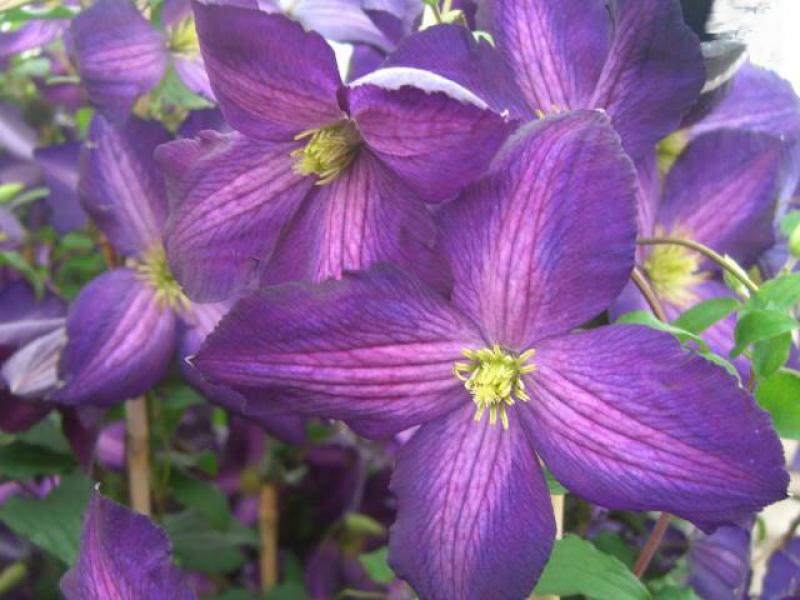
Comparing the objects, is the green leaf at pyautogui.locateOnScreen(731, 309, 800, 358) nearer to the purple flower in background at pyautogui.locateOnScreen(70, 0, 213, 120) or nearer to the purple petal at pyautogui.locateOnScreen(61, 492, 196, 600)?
the purple petal at pyautogui.locateOnScreen(61, 492, 196, 600)

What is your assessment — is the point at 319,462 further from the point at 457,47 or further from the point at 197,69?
the point at 457,47

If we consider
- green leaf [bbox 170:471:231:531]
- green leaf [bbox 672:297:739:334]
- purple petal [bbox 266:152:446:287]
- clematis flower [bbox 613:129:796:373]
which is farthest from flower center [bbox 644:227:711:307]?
green leaf [bbox 170:471:231:531]

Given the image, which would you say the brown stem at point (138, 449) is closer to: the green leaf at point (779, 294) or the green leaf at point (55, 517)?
the green leaf at point (55, 517)

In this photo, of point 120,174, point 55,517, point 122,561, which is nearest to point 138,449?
point 55,517

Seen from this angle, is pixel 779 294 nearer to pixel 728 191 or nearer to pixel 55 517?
pixel 728 191

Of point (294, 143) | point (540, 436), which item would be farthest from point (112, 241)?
→ point (540, 436)

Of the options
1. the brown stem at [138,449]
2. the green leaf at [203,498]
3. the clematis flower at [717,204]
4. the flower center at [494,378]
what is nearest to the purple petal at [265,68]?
the flower center at [494,378]
